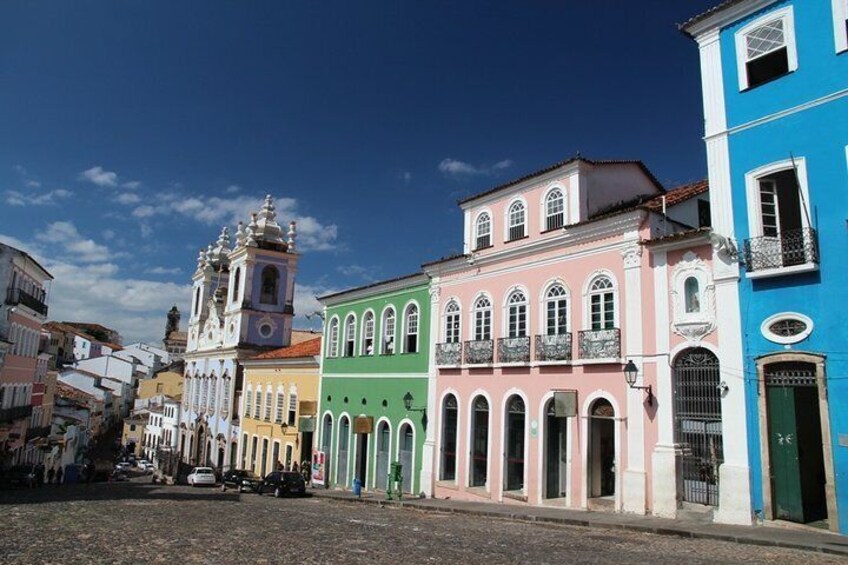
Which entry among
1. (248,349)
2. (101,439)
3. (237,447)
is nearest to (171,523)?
(237,447)

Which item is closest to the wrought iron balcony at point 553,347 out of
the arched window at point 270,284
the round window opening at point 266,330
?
the round window opening at point 266,330

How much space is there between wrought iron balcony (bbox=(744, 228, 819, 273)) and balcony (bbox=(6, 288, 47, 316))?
109 ft

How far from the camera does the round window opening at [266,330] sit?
139 ft

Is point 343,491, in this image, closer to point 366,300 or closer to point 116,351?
point 366,300

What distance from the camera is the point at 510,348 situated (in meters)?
19.3

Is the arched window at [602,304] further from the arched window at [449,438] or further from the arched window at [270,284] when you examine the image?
the arched window at [270,284]

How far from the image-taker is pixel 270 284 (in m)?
43.2

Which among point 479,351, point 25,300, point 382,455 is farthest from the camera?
point 25,300

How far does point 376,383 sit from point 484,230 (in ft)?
26.0

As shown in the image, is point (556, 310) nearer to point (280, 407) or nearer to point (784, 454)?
point (784, 454)

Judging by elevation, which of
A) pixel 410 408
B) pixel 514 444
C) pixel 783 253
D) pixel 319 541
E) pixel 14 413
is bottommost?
pixel 319 541

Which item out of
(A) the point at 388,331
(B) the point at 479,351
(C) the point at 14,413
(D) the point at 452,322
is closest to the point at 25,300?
(C) the point at 14,413

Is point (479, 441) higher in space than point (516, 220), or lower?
lower

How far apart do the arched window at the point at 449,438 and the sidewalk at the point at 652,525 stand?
5.50 feet
